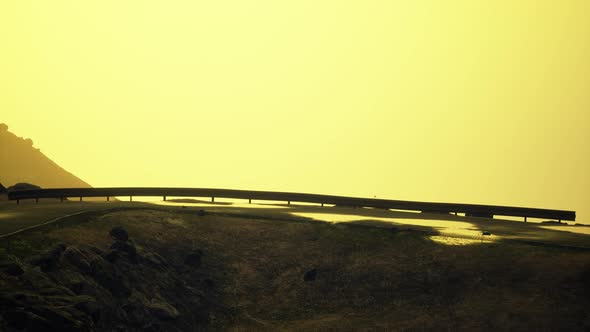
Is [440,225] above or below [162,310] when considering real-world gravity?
above

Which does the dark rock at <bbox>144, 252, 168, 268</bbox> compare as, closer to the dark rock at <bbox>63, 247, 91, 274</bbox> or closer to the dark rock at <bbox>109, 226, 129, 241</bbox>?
the dark rock at <bbox>109, 226, 129, 241</bbox>

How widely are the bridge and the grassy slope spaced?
1331 centimetres

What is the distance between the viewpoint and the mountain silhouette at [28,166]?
156750 mm

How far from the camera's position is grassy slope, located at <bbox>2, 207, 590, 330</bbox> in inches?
→ 1283

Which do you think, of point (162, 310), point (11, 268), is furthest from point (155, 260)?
point (11, 268)

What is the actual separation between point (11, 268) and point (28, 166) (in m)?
142

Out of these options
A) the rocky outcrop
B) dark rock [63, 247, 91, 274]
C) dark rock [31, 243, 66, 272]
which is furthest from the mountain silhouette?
dark rock [31, 243, 66, 272]

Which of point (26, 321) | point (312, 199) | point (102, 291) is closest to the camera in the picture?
point (26, 321)

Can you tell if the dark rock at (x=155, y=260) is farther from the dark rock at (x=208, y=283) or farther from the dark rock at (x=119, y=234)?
the dark rock at (x=208, y=283)

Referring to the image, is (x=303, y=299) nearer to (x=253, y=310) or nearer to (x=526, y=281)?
(x=253, y=310)

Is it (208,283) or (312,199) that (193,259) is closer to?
(208,283)

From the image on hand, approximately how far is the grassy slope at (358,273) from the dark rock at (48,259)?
1115mm

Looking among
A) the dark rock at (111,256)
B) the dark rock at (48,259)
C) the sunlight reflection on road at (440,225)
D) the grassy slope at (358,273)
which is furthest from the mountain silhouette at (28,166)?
the dark rock at (48,259)

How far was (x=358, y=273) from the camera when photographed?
38.8 metres
